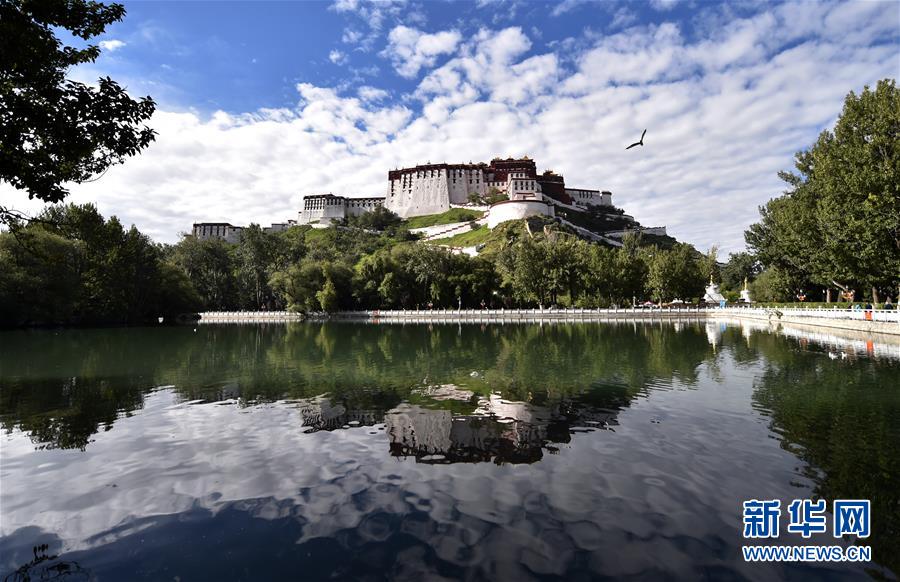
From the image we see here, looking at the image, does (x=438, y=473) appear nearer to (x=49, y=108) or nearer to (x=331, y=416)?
(x=331, y=416)

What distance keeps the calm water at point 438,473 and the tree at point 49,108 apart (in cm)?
649

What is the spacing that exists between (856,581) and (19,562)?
1140cm

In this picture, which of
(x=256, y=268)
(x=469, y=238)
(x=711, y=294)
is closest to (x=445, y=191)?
(x=469, y=238)

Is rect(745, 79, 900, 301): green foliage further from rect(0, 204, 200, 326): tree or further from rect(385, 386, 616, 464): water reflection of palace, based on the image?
rect(0, 204, 200, 326): tree

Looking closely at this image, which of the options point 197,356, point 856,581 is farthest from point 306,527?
point 197,356

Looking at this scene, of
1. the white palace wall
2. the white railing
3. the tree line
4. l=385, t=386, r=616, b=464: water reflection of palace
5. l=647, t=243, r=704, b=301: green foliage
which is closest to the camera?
l=385, t=386, r=616, b=464: water reflection of palace

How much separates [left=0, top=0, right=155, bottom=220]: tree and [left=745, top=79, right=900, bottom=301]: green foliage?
46.4 metres

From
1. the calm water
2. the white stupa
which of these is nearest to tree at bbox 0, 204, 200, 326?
the calm water

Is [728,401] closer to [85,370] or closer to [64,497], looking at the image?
[64,497]

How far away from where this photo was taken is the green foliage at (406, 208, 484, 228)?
14862cm

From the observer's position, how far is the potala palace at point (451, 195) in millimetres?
152500

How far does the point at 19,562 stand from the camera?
7.04 metres

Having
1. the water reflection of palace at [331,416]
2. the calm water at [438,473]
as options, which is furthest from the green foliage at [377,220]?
the water reflection of palace at [331,416]

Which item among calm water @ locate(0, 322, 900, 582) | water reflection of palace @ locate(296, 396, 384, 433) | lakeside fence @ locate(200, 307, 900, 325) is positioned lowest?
calm water @ locate(0, 322, 900, 582)
